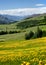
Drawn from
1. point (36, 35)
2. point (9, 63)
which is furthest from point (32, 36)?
point (9, 63)

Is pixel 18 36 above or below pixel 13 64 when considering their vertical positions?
below

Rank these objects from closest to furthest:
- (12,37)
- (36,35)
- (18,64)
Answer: (18,64) → (36,35) → (12,37)

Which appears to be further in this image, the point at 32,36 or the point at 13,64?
the point at 32,36

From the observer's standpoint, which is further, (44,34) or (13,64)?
(44,34)

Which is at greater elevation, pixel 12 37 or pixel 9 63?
pixel 9 63

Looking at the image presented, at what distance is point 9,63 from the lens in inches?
1214

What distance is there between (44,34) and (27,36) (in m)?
9.46

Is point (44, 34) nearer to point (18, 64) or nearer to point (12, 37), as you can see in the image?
point (12, 37)

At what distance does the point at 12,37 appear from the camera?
191875 millimetres

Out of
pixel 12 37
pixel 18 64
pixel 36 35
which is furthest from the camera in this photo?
pixel 12 37

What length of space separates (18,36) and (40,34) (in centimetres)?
6671

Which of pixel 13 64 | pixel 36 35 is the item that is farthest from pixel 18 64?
pixel 36 35

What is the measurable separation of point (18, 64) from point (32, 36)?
10308cm

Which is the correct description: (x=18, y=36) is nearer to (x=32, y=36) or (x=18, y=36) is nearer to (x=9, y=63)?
(x=32, y=36)
